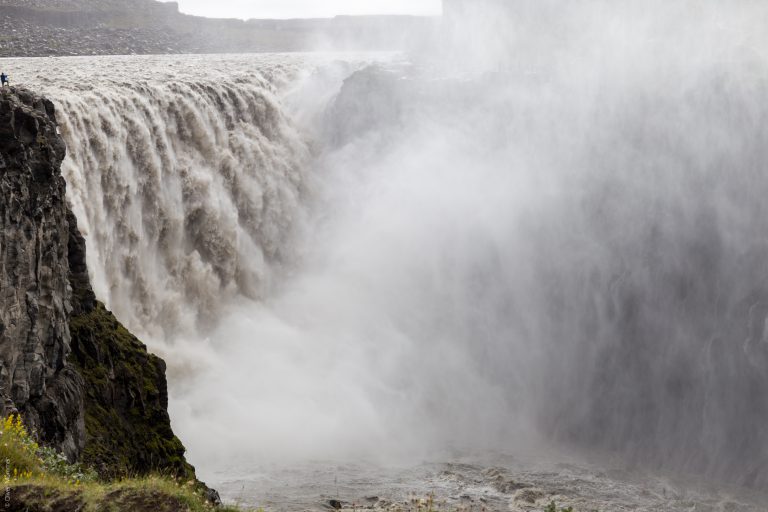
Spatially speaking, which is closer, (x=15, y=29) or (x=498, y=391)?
(x=498, y=391)

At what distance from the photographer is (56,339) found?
1326cm

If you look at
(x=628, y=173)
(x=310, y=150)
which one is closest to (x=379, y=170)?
(x=310, y=150)

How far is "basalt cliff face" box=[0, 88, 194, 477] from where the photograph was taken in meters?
12.4

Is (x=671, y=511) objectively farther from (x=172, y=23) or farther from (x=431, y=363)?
(x=172, y=23)

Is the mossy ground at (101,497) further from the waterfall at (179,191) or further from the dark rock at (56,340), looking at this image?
the waterfall at (179,191)

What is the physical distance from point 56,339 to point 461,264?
2073 cm

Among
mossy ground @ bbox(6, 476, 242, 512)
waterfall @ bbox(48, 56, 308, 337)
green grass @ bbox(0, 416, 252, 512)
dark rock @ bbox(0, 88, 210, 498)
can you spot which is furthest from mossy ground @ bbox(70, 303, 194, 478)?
waterfall @ bbox(48, 56, 308, 337)

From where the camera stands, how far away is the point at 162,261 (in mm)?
26062

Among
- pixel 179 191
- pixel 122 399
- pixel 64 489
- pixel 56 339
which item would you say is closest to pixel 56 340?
pixel 56 339

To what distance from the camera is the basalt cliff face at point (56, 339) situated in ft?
40.5

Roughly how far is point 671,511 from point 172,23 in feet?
254

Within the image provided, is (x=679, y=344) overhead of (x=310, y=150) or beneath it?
beneath

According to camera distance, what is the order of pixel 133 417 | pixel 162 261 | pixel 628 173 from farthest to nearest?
pixel 628 173, pixel 162 261, pixel 133 417

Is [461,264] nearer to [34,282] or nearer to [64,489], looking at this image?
[34,282]
